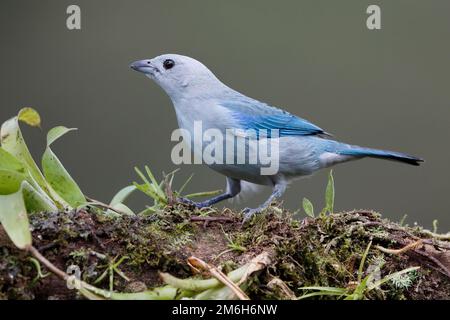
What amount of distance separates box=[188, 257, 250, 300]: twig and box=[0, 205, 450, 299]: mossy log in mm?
71

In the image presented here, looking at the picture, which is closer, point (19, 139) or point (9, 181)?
point (9, 181)

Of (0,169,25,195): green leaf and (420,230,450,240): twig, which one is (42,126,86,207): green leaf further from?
(420,230,450,240): twig

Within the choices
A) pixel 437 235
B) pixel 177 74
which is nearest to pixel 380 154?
pixel 177 74

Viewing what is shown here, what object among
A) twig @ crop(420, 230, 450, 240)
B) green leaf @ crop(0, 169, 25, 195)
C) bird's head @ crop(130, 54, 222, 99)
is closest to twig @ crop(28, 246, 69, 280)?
green leaf @ crop(0, 169, 25, 195)

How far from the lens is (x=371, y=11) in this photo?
26.6 feet

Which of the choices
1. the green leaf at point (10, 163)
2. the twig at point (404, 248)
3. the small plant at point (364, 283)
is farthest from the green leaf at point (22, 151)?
the twig at point (404, 248)

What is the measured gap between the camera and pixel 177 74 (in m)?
4.70

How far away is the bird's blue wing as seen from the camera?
4418 mm

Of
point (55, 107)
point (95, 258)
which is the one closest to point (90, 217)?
point (95, 258)

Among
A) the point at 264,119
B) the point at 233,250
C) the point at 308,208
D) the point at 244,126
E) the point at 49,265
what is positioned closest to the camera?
the point at 49,265

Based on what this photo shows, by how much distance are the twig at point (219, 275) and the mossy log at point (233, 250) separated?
7 cm

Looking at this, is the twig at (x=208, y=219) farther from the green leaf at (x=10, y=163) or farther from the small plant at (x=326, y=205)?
the green leaf at (x=10, y=163)

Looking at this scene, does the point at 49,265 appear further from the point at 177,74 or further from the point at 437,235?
the point at 177,74

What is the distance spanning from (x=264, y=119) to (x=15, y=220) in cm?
249
